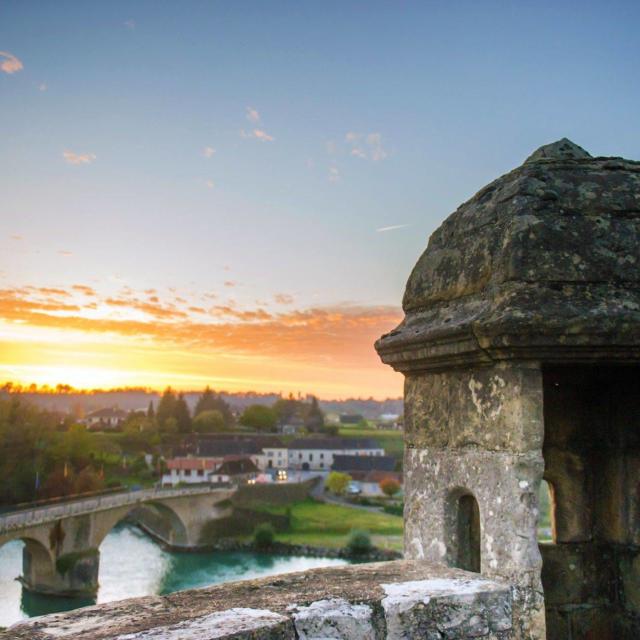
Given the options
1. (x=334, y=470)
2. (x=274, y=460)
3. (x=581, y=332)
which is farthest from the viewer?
(x=274, y=460)

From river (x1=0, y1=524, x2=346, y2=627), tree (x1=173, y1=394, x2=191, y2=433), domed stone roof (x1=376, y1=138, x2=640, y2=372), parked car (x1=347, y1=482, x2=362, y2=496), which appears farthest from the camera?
tree (x1=173, y1=394, x2=191, y2=433)

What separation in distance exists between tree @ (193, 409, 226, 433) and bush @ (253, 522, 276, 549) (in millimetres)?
41812

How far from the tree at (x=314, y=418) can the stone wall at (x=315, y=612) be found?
327 ft

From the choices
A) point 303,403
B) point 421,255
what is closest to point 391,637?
point 421,255

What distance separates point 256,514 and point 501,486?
160ft

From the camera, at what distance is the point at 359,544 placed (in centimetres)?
3969

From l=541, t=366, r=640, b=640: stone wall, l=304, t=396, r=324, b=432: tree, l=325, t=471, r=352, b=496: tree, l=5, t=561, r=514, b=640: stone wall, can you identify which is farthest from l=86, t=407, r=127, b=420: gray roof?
l=5, t=561, r=514, b=640: stone wall

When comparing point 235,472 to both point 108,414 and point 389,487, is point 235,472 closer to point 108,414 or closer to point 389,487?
point 389,487

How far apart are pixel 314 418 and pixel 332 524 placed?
188 ft

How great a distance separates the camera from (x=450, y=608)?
7.38 feet

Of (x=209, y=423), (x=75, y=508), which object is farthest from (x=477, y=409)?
(x=209, y=423)

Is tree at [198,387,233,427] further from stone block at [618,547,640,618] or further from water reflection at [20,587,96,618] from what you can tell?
stone block at [618,547,640,618]

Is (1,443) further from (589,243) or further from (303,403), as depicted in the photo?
(303,403)

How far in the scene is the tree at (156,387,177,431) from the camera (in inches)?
3187
